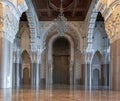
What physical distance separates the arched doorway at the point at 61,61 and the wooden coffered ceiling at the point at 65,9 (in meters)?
5.38

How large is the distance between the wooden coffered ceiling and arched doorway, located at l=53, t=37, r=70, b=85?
5381mm

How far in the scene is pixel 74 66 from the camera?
77.6 ft

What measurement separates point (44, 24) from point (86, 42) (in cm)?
325

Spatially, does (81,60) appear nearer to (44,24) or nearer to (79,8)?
(44,24)

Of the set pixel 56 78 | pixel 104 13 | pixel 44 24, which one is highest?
pixel 44 24

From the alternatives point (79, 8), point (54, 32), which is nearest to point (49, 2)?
point (79, 8)

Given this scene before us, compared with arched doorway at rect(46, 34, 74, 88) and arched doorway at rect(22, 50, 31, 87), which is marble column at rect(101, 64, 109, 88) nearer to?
arched doorway at rect(46, 34, 74, 88)

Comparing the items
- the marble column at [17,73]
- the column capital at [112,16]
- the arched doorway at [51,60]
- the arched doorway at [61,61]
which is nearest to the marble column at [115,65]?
the column capital at [112,16]

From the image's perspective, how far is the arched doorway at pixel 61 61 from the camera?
83.1ft

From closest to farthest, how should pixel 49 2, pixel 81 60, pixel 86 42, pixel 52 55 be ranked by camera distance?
pixel 49 2 < pixel 86 42 < pixel 81 60 < pixel 52 55

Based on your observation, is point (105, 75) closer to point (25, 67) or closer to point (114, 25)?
point (25, 67)

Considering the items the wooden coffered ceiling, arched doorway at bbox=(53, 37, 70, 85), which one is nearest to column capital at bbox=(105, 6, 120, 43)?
the wooden coffered ceiling

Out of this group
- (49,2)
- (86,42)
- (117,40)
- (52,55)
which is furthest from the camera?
(52,55)

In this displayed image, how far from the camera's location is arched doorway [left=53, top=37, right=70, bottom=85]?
25.3 metres
